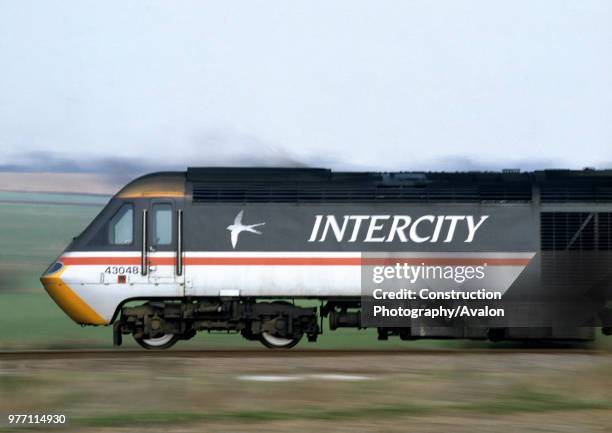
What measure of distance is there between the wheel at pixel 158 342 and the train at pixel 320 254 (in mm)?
30

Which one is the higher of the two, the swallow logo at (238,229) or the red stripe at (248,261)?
the swallow logo at (238,229)

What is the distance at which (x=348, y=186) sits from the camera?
880 inches

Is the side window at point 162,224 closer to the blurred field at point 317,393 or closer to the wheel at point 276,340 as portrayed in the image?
the wheel at point 276,340

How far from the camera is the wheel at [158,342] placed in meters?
22.2

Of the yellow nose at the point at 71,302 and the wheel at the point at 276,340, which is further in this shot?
the wheel at the point at 276,340

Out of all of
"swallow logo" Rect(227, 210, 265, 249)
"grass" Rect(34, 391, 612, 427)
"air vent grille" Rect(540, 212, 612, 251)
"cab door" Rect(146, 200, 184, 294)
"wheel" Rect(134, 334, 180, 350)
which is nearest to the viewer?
"grass" Rect(34, 391, 612, 427)

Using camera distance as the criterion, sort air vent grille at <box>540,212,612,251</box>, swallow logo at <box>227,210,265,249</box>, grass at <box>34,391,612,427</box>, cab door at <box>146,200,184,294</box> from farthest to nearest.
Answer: air vent grille at <box>540,212,612,251</box>
swallow logo at <box>227,210,265,249</box>
cab door at <box>146,200,184,294</box>
grass at <box>34,391,612,427</box>

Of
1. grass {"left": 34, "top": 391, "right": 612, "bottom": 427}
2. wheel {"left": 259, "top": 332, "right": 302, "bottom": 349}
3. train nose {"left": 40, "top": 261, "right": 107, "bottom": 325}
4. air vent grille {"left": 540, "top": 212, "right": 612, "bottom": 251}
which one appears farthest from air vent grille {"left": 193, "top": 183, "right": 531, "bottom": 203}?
grass {"left": 34, "top": 391, "right": 612, "bottom": 427}

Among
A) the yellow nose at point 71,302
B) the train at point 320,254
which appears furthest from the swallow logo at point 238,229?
the yellow nose at point 71,302

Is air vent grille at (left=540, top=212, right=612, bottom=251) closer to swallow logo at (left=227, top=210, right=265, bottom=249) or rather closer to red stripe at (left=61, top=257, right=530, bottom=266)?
red stripe at (left=61, top=257, right=530, bottom=266)

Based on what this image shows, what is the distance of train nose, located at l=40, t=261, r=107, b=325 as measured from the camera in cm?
2169

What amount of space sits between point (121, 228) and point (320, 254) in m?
4.05

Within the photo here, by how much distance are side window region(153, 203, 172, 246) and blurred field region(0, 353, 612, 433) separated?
3380 mm

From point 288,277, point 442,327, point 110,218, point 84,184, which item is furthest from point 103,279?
point 84,184
